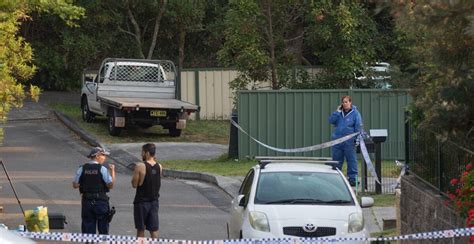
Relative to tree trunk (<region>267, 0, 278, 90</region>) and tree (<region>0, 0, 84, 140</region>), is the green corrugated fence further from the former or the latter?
tree (<region>0, 0, 84, 140</region>)

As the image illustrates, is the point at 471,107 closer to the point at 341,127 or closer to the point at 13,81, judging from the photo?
the point at 13,81

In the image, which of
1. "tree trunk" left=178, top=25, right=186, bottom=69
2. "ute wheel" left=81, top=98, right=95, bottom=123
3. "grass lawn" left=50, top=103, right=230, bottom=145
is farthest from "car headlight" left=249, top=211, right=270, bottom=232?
"tree trunk" left=178, top=25, right=186, bottom=69

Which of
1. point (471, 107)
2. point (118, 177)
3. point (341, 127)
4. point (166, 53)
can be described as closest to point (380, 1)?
point (471, 107)

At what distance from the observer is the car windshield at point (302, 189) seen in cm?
1255

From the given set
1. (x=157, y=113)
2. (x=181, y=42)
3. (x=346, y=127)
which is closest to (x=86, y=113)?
(x=157, y=113)

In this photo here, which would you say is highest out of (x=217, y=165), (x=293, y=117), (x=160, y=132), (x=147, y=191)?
(x=293, y=117)

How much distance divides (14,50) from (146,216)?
152 inches

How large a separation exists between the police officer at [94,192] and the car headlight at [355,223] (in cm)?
317

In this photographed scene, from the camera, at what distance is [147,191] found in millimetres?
13000

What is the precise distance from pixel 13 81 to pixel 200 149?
38.7 ft

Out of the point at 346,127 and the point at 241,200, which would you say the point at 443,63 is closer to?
the point at 241,200

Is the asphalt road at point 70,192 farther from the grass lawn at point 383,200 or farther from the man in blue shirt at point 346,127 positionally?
the grass lawn at point 383,200

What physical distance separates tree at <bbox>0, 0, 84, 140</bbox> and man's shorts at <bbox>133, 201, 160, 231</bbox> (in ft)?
9.48

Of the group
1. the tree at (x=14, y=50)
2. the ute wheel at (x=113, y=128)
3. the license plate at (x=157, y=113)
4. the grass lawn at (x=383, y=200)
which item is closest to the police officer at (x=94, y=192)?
the tree at (x=14, y=50)
